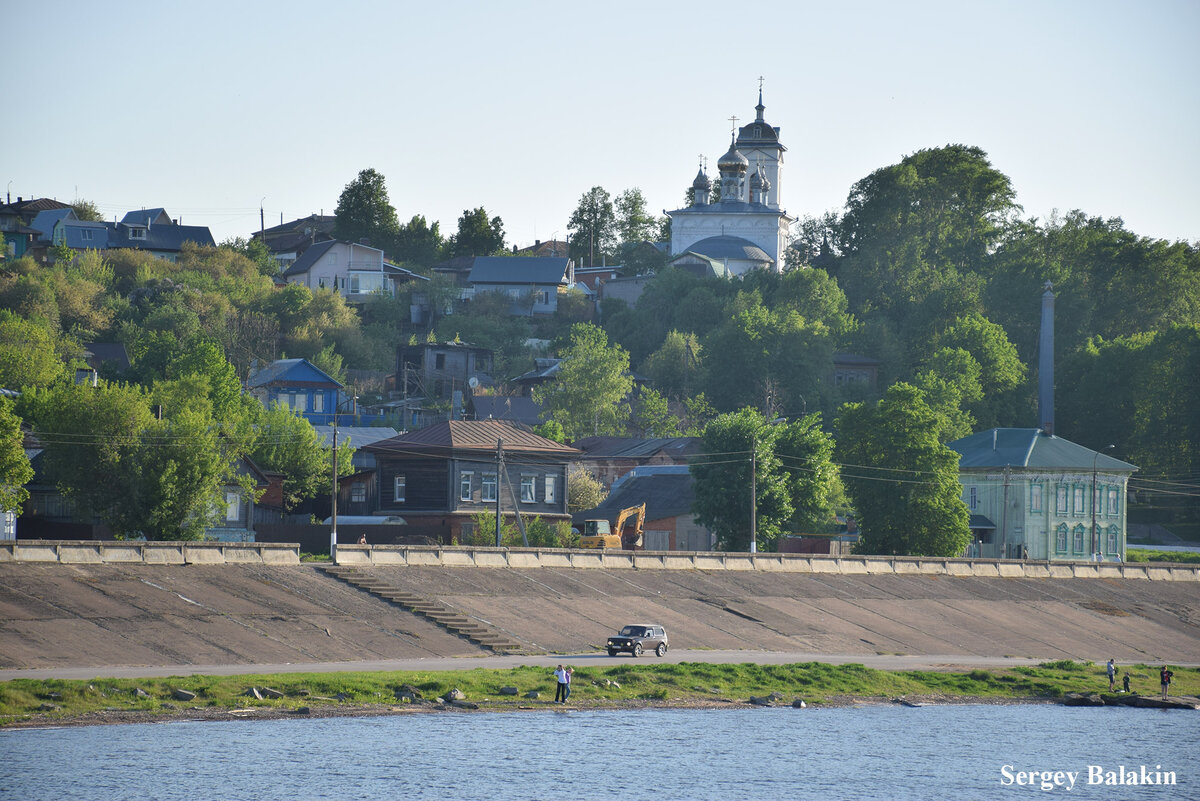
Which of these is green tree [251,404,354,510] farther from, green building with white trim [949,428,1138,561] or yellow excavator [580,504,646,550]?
green building with white trim [949,428,1138,561]

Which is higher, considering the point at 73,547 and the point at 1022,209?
the point at 1022,209

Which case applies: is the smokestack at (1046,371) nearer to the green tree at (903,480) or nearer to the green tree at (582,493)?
the green tree at (903,480)

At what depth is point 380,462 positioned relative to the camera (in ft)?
291

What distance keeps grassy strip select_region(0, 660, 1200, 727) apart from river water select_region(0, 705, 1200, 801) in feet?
3.13

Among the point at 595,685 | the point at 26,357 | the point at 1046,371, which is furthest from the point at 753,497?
the point at 26,357

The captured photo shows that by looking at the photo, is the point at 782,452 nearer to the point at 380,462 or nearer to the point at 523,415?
the point at 380,462

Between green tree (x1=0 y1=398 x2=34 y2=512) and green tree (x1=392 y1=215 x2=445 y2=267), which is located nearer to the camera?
green tree (x1=0 y1=398 x2=34 y2=512)

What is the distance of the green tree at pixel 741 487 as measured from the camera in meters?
89.5

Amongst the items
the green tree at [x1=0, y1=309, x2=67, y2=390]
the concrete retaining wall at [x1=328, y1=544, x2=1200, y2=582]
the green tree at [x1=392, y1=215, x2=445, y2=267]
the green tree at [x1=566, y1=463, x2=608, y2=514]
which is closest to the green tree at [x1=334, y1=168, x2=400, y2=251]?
the green tree at [x1=392, y1=215, x2=445, y2=267]

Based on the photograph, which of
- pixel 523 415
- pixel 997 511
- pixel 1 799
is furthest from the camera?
pixel 523 415

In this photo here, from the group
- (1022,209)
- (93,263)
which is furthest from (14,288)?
(1022,209)

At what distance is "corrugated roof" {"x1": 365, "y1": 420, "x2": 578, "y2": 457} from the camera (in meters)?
87.0

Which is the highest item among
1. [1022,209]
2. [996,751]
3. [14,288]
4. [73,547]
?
[1022,209]

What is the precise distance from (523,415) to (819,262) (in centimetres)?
5190
